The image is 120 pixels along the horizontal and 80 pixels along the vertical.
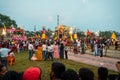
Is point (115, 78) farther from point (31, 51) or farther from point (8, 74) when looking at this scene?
point (31, 51)

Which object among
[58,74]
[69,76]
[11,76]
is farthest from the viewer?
[58,74]

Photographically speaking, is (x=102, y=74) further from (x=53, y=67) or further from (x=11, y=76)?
(x=11, y=76)

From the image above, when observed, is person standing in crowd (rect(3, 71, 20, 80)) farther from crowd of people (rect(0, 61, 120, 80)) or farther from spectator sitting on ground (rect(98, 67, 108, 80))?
spectator sitting on ground (rect(98, 67, 108, 80))

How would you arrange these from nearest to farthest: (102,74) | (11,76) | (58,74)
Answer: (11,76) < (58,74) < (102,74)

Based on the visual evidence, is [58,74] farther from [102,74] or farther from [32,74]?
[102,74]

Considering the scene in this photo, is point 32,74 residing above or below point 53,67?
below

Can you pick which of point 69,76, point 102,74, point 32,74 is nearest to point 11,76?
point 32,74

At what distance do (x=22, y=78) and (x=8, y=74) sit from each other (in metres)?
0.34

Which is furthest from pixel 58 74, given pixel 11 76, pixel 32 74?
pixel 11 76

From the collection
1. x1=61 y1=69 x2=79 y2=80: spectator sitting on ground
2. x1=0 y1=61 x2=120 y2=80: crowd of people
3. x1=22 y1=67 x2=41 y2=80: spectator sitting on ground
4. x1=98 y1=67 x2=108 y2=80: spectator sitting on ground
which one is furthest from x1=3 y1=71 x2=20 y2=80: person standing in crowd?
x1=98 y1=67 x2=108 y2=80: spectator sitting on ground

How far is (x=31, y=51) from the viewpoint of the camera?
22.8 m

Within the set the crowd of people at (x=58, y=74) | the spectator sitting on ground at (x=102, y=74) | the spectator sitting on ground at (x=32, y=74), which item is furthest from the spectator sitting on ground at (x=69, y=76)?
the spectator sitting on ground at (x=102, y=74)

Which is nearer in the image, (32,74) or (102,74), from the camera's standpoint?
(32,74)

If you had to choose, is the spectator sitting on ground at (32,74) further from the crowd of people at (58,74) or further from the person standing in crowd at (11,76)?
the person standing in crowd at (11,76)
